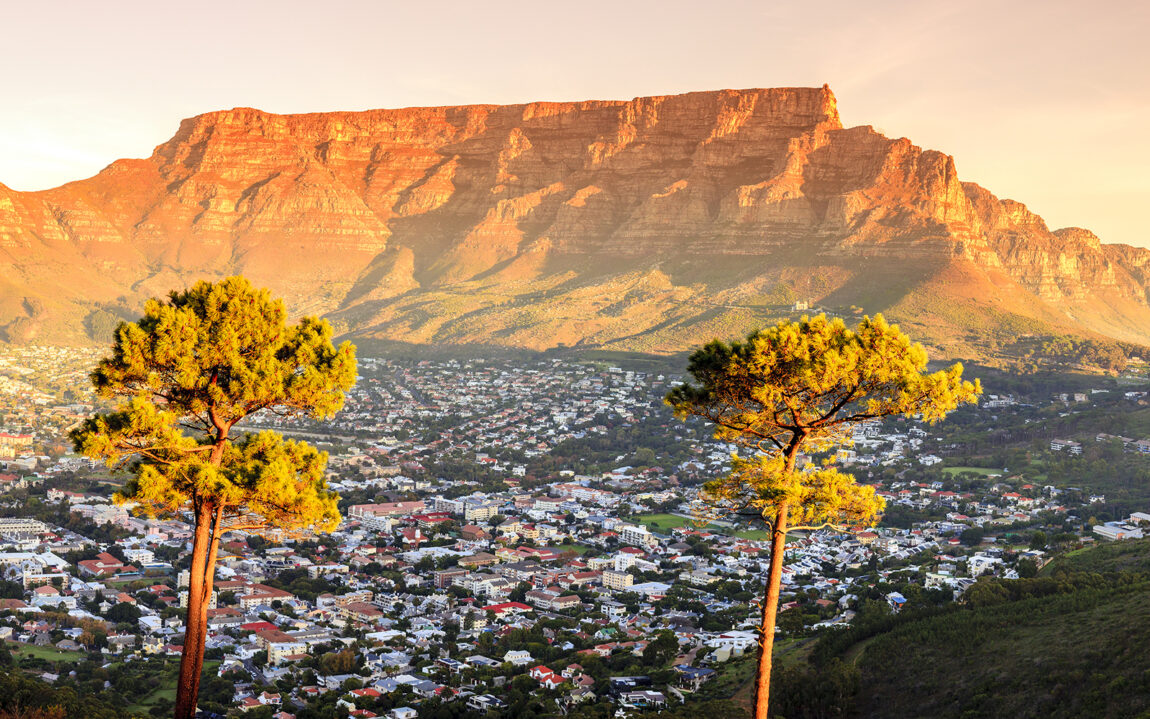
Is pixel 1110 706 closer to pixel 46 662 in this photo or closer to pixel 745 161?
pixel 46 662

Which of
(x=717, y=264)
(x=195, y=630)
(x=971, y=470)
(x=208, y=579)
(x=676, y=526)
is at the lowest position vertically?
(x=676, y=526)

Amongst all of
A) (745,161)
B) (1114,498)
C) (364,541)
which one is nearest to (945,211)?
(745,161)

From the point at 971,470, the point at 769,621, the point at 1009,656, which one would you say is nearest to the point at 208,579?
the point at 769,621

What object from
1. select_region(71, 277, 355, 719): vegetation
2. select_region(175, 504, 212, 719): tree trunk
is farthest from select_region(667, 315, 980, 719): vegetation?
select_region(175, 504, 212, 719): tree trunk

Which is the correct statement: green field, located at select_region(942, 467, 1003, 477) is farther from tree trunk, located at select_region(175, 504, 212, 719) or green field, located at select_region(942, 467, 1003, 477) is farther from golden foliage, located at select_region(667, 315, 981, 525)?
tree trunk, located at select_region(175, 504, 212, 719)

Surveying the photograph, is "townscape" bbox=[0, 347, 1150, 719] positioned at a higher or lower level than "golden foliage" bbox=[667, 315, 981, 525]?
lower

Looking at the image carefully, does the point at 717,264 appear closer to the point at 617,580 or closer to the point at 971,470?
the point at 971,470

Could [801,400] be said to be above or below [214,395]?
above
